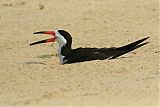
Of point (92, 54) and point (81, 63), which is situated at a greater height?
point (92, 54)

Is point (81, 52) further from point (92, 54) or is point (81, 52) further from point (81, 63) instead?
point (81, 63)

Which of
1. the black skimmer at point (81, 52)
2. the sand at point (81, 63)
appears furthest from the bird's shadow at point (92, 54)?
the sand at point (81, 63)

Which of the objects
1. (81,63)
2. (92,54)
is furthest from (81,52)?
(81,63)

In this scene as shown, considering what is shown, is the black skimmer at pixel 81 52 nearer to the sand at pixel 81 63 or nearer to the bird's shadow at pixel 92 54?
the bird's shadow at pixel 92 54

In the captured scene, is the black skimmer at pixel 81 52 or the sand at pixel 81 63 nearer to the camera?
the sand at pixel 81 63

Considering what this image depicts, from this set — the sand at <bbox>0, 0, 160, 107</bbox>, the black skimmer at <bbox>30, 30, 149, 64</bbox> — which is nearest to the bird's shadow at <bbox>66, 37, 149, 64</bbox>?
the black skimmer at <bbox>30, 30, 149, 64</bbox>

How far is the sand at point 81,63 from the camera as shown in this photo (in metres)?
8.39

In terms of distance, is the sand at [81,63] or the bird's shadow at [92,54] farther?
the bird's shadow at [92,54]

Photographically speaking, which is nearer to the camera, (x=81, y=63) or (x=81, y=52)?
(x=81, y=63)

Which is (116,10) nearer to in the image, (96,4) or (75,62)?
(96,4)

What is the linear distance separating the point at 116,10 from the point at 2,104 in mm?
10804

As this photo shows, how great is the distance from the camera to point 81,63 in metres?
10.7

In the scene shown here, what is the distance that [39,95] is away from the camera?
8711 millimetres

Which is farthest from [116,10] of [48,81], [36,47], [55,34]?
[48,81]
